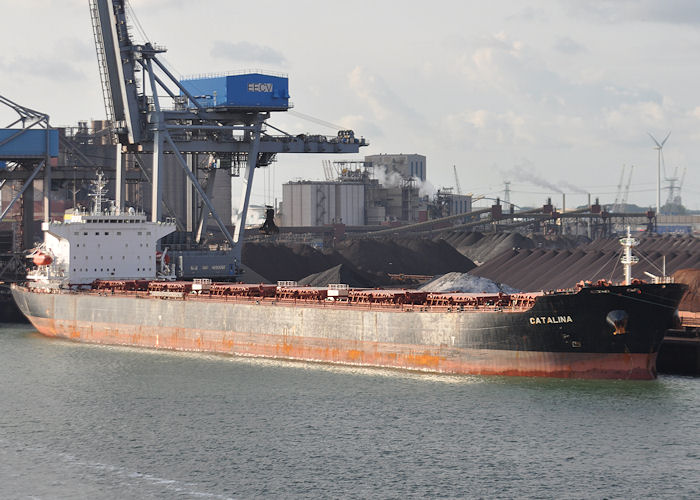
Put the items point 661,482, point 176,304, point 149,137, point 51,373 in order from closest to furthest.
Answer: point 661,482 < point 51,373 < point 176,304 < point 149,137

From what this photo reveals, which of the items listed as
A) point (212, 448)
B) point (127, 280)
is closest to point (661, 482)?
point (212, 448)

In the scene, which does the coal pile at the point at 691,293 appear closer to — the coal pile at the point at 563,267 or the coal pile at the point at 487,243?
the coal pile at the point at 563,267

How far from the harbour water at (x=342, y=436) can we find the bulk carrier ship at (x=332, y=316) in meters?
1.06

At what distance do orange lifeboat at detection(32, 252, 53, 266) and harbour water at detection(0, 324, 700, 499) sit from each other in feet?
53.0

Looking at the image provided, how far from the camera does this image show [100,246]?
58.6 meters

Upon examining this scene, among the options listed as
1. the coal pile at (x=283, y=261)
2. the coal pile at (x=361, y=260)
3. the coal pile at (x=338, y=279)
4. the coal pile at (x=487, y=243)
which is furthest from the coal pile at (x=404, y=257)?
the coal pile at (x=338, y=279)

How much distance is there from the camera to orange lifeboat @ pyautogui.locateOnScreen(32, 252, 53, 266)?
58553mm

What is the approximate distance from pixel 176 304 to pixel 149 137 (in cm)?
1687

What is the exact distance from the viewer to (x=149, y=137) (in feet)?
212

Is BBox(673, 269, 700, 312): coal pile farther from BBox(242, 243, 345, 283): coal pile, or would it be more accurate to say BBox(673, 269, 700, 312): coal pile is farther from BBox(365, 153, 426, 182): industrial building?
BBox(365, 153, 426, 182): industrial building

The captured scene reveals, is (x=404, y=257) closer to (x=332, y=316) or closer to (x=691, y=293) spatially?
(x=691, y=293)

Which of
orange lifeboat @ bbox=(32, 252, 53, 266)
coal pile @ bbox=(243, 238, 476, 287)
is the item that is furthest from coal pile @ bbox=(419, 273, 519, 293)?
orange lifeboat @ bbox=(32, 252, 53, 266)

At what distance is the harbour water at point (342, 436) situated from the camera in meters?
27.0

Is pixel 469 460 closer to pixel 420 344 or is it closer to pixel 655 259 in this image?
pixel 420 344
